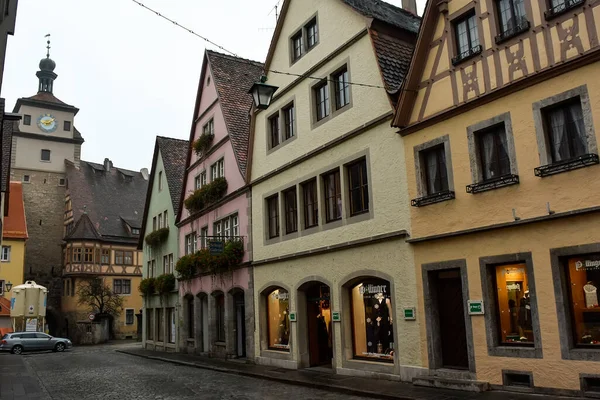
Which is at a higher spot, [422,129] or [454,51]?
[454,51]

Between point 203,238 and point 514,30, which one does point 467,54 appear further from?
point 203,238

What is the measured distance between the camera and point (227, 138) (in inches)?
985

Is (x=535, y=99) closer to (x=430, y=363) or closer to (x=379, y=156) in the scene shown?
(x=379, y=156)

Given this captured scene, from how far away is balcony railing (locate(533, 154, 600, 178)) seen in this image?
10531 millimetres

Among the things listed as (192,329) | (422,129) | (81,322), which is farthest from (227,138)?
(81,322)

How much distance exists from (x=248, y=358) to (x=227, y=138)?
9.25 meters

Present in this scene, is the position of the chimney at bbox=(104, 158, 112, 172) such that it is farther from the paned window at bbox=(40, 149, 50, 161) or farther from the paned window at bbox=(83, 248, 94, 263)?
the paned window at bbox=(83, 248, 94, 263)

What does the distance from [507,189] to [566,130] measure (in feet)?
5.36

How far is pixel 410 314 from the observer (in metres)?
14.2

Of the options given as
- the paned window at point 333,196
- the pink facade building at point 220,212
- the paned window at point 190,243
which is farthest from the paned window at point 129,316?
the paned window at point 333,196

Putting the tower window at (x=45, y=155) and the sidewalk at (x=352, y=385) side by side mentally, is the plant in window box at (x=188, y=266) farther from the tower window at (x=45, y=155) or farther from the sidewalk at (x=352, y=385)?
the tower window at (x=45, y=155)

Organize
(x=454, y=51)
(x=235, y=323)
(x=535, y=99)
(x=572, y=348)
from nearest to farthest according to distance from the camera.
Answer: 1. (x=572, y=348)
2. (x=535, y=99)
3. (x=454, y=51)
4. (x=235, y=323)

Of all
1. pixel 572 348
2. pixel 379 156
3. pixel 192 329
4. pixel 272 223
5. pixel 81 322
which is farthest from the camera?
pixel 81 322

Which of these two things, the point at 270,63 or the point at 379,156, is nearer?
the point at 379,156
